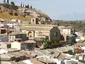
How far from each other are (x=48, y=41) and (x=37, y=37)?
8.00 ft

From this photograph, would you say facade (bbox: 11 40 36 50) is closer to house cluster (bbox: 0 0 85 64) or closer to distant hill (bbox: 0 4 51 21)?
house cluster (bbox: 0 0 85 64)

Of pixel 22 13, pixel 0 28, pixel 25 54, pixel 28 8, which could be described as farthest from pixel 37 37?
pixel 28 8

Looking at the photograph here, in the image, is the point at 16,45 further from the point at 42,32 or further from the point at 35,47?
the point at 42,32

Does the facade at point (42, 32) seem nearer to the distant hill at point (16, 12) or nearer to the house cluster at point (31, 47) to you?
the house cluster at point (31, 47)

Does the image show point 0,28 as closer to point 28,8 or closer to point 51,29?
point 51,29

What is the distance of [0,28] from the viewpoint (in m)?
52.2

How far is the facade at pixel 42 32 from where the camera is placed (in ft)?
168

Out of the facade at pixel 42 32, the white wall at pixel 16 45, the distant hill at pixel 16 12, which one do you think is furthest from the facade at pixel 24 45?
the distant hill at pixel 16 12

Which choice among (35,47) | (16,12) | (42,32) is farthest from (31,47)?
(16,12)

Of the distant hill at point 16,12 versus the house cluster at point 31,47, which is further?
the distant hill at point 16,12

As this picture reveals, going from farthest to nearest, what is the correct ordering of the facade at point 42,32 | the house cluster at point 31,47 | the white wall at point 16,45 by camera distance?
the facade at point 42,32, the white wall at point 16,45, the house cluster at point 31,47

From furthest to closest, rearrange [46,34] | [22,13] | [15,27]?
1. [22,13]
2. [15,27]
3. [46,34]

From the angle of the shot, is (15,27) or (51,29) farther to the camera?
(15,27)

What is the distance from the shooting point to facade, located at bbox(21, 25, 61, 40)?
51.3m
